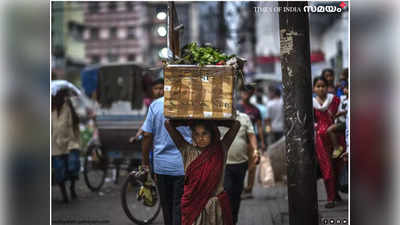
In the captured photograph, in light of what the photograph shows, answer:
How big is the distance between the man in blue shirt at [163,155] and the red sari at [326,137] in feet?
6.00

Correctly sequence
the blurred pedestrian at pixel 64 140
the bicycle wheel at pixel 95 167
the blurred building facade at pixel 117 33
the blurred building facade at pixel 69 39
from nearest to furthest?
the blurred pedestrian at pixel 64 140 < the bicycle wheel at pixel 95 167 < the blurred building facade at pixel 69 39 < the blurred building facade at pixel 117 33

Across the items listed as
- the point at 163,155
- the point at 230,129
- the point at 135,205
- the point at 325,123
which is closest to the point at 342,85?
the point at 325,123

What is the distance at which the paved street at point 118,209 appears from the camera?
4.78m

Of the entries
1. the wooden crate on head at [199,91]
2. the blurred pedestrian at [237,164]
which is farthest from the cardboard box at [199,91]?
the blurred pedestrian at [237,164]

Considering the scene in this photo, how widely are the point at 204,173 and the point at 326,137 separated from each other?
7.16 ft

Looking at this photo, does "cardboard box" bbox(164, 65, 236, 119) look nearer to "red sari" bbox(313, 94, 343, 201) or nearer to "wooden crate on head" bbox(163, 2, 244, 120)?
"wooden crate on head" bbox(163, 2, 244, 120)

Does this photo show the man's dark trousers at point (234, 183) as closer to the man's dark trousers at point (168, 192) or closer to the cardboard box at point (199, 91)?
the man's dark trousers at point (168, 192)

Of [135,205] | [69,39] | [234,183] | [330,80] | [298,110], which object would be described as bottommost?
[135,205]

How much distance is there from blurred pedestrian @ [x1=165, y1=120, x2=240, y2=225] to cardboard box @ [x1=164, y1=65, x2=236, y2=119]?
157 millimetres

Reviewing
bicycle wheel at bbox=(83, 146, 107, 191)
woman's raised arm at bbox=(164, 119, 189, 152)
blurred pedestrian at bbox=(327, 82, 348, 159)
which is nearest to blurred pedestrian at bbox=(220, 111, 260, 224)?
blurred pedestrian at bbox=(327, 82, 348, 159)

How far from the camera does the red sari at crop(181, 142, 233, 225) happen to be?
3367 millimetres

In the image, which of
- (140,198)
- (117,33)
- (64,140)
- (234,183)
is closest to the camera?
(234,183)

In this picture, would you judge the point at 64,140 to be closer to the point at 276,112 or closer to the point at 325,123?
the point at 325,123

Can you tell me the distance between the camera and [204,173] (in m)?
3.37
